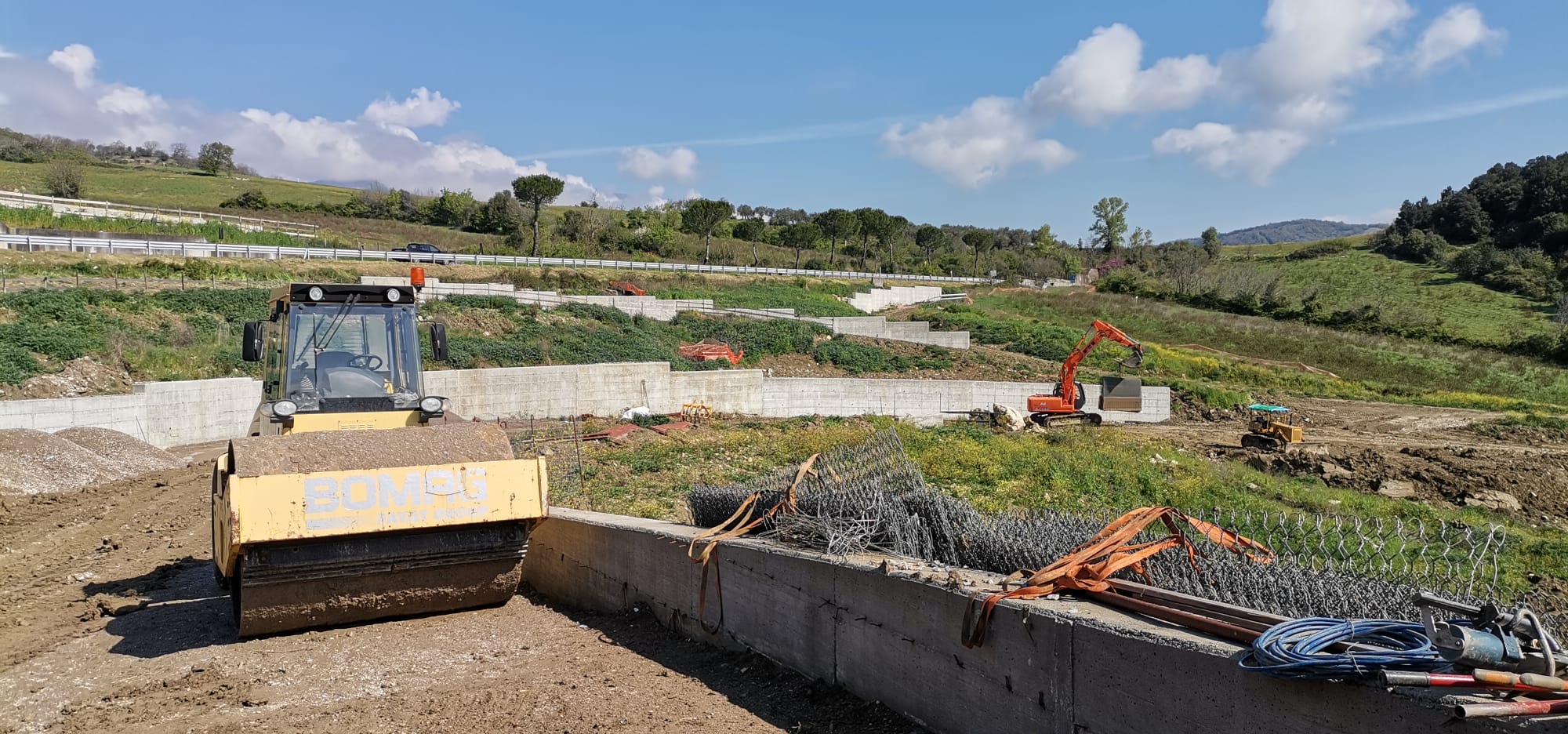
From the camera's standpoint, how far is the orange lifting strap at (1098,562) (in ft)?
16.1

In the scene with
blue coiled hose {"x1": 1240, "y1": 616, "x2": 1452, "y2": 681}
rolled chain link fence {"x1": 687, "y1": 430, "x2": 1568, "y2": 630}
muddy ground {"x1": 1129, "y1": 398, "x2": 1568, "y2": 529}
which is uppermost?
blue coiled hose {"x1": 1240, "y1": 616, "x2": 1452, "y2": 681}

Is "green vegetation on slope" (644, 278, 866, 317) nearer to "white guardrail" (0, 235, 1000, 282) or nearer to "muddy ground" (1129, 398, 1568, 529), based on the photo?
"white guardrail" (0, 235, 1000, 282)

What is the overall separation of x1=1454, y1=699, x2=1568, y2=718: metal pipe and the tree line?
7727 cm

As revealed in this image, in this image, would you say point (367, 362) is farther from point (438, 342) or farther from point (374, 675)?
point (374, 675)

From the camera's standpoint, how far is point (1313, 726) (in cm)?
349

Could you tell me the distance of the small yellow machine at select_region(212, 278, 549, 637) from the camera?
708 centimetres

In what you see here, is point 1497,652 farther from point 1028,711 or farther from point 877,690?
point 877,690

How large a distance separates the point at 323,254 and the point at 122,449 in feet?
109

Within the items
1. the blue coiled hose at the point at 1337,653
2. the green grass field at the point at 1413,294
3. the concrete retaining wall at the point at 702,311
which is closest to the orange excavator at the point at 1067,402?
the concrete retaining wall at the point at 702,311

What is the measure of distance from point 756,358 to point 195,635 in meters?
27.9

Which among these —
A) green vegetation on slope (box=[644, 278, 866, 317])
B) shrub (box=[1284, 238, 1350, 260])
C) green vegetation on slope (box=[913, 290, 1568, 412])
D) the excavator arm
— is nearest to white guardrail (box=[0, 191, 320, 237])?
green vegetation on slope (box=[644, 278, 866, 317])

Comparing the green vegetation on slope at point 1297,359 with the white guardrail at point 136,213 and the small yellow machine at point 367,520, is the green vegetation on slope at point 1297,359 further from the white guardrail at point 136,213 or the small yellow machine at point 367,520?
the white guardrail at point 136,213

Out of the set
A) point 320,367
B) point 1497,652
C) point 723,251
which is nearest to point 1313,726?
point 1497,652

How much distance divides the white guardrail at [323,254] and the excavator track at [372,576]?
37216 millimetres
